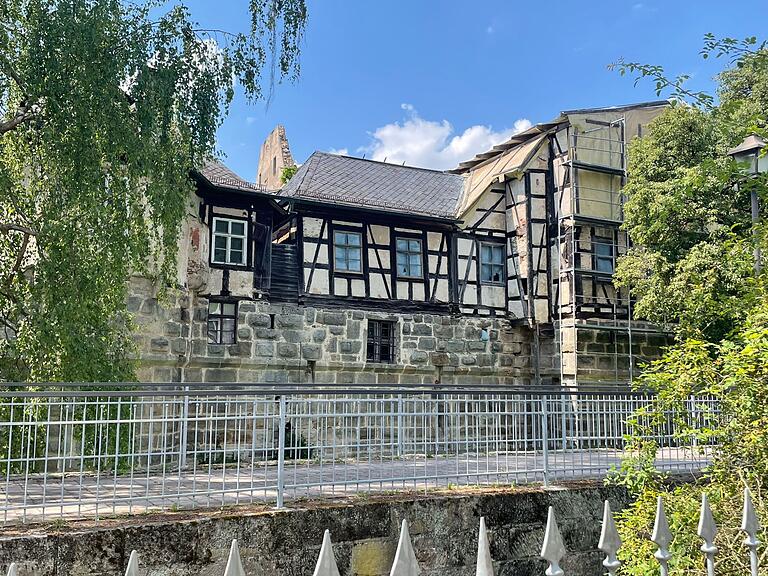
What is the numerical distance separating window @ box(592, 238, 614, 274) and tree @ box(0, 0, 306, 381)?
11578 mm

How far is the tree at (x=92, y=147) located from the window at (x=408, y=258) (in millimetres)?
8828

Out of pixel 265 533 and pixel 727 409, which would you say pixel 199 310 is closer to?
pixel 265 533

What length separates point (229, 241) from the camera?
47.8 ft

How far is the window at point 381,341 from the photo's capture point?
16.1 m

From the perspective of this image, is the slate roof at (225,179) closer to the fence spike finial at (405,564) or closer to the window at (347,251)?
the window at (347,251)

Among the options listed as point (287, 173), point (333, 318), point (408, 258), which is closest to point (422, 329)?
point (408, 258)

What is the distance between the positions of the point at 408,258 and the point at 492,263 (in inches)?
96.3

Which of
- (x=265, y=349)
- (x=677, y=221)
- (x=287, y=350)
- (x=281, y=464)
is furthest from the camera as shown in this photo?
(x=677, y=221)

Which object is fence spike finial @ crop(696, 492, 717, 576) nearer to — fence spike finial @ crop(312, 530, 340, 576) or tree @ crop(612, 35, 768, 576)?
fence spike finial @ crop(312, 530, 340, 576)

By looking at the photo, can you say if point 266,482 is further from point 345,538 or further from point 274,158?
point 274,158

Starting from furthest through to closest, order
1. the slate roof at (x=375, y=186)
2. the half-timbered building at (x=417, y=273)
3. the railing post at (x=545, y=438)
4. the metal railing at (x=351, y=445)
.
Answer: the slate roof at (x=375, y=186)
the half-timbered building at (x=417, y=273)
the railing post at (x=545, y=438)
the metal railing at (x=351, y=445)

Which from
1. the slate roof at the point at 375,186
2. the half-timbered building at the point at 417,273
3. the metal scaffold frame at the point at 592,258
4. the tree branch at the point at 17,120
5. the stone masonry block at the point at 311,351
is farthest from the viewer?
the metal scaffold frame at the point at 592,258

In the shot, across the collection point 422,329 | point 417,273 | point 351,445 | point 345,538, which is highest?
point 417,273

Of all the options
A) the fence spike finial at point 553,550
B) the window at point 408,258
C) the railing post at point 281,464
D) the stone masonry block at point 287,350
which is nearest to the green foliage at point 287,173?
the window at point 408,258
